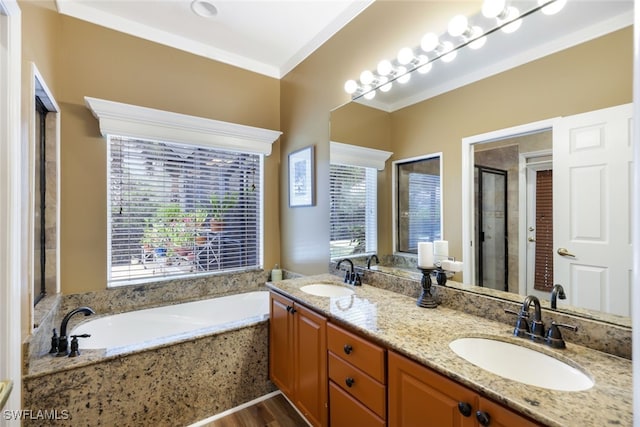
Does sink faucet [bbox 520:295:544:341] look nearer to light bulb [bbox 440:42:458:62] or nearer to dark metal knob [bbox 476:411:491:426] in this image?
dark metal knob [bbox 476:411:491:426]

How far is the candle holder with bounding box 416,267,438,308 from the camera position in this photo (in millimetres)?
1520

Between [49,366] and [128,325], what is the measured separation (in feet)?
2.72

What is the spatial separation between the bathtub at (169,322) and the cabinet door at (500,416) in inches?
63.6

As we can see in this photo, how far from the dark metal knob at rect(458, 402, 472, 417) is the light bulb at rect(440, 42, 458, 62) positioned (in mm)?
1616

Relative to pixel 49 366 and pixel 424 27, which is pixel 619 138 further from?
pixel 49 366

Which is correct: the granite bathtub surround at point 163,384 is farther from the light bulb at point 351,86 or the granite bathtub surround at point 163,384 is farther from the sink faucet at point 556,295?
the light bulb at point 351,86

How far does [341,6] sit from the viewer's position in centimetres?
217

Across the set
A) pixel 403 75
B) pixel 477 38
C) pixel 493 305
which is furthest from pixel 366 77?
pixel 493 305

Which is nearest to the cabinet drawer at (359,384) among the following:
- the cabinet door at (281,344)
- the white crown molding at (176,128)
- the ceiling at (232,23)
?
the cabinet door at (281,344)

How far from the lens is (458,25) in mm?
1453

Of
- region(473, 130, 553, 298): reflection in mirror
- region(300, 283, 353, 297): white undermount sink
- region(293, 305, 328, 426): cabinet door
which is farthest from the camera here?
region(300, 283, 353, 297): white undermount sink

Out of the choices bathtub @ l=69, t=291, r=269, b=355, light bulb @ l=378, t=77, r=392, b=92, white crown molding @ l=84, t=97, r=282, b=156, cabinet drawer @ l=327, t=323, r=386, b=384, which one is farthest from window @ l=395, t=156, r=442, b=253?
white crown molding @ l=84, t=97, r=282, b=156

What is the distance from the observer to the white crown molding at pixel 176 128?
7.13 feet

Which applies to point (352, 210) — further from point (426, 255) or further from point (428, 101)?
point (428, 101)
